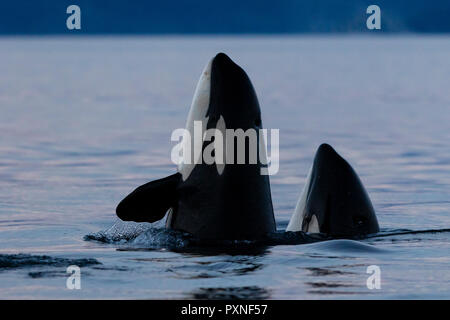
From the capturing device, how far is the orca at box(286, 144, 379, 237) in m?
13.7

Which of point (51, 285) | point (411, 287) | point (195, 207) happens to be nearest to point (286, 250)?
point (195, 207)

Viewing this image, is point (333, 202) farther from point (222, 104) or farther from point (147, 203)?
point (147, 203)

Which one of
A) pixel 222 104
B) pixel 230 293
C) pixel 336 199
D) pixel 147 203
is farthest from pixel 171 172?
pixel 230 293

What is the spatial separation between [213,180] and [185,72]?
207ft

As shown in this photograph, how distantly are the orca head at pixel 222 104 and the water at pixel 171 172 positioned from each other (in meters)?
1.00

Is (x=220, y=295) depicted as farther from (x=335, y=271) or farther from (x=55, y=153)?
(x=55, y=153)

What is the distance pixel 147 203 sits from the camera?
12492 millimetres

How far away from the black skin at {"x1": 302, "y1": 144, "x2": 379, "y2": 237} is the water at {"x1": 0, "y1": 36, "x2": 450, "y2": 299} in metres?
0.32

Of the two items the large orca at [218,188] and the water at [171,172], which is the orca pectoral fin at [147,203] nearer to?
the large orca at [218,188]

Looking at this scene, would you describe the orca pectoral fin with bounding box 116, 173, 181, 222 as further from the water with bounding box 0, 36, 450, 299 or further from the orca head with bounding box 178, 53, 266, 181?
the water with bounding box 0, 36, 450, 299

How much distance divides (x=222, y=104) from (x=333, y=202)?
190cm

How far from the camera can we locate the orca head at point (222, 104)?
41.6 feet

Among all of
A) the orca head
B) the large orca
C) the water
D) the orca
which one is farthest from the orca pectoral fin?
the orca

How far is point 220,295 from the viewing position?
10.5m
